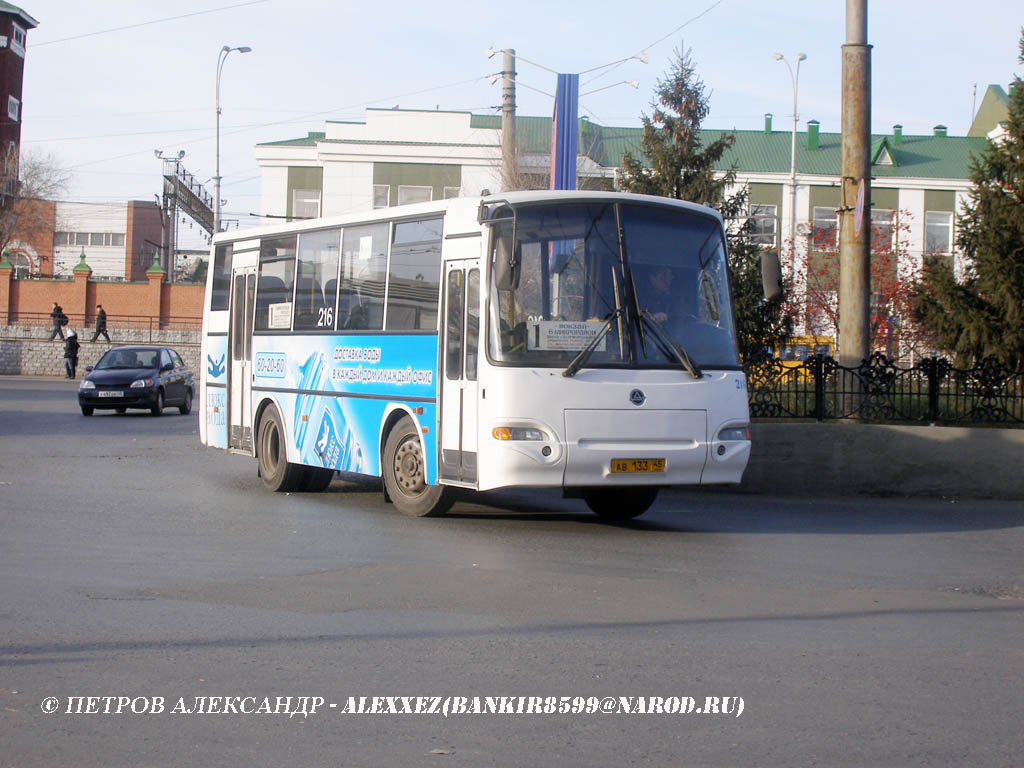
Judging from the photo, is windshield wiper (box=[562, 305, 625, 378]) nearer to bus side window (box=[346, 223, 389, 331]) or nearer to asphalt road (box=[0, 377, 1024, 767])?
asphalt road (box=[0, 377, 1024, 767])

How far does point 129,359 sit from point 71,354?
22456mm

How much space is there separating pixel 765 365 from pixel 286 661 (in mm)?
11266

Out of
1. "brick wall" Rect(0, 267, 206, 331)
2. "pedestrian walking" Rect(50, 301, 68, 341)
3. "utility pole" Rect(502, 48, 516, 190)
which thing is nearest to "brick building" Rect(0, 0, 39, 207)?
"brick wall" Rect(0, 267, 206, 331)

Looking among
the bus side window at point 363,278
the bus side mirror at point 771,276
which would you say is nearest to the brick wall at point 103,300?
the bus side window at point 363,278

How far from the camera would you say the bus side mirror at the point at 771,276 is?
12719 millimetres

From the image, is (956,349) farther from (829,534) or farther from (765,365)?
(829,534)

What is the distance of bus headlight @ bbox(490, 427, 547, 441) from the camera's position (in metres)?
11.2

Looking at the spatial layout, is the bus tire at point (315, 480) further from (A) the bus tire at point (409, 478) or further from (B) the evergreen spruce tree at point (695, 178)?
(B) the evergreen spruce tree at point (695, 178)

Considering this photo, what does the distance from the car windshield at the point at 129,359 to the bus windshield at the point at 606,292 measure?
68.0 feet

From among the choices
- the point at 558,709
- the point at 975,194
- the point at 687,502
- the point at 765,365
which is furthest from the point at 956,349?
the point at 558,709

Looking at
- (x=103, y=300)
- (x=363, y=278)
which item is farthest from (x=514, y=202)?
(x=103, y=300)

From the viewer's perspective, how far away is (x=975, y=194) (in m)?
21.3

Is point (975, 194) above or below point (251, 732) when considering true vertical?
above

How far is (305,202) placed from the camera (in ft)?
215
